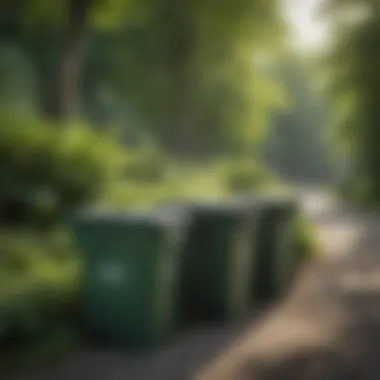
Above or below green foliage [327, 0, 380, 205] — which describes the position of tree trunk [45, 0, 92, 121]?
below

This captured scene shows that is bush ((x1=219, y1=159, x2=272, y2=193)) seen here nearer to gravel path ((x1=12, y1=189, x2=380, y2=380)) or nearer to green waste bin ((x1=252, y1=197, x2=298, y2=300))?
gravel path ((x1=12, y1=189, x2=380, y2=380))

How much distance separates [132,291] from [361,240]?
13.0 m

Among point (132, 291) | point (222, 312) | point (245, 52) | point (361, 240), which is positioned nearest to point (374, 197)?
point (361, 240)

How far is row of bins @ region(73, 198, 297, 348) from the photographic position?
6.59 metres

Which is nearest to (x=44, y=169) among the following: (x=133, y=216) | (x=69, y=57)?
(x=133, y=216)

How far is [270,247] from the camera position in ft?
32.7

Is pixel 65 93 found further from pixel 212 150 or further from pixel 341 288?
pixel 212 150

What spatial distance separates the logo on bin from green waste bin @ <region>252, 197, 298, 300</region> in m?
3.26

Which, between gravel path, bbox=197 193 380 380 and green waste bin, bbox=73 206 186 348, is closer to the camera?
gravel path, bbox=197 193 380 380

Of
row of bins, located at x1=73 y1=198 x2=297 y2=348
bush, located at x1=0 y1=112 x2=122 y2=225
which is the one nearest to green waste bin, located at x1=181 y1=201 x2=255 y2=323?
row of bins, located at x1=73 y1=198 x2=297 y2=348

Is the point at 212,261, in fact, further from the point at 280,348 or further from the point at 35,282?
the point at 35,282

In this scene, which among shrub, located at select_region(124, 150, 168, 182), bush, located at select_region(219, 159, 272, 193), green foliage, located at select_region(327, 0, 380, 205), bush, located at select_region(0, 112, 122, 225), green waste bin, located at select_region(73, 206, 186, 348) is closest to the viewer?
green waste bin, located at select_region(73, 206, 186, 348)

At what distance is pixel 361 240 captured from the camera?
742 inches

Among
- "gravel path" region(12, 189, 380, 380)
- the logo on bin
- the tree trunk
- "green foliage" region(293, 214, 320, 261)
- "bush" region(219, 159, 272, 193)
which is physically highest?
the tree trunk
